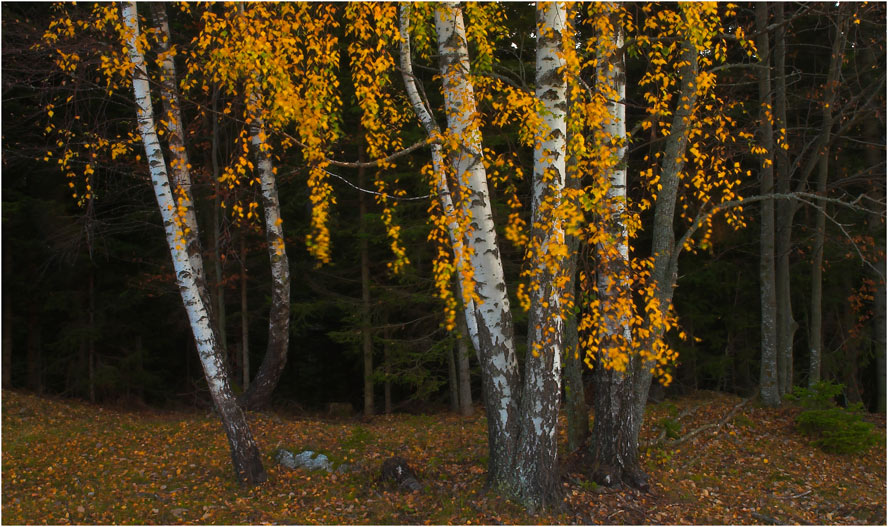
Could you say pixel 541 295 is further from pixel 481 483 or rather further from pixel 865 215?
pixel 865 215

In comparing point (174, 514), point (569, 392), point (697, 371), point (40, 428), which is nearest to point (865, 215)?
point (697, 371)

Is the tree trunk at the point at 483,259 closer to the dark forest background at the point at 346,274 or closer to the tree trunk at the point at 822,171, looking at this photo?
the dark forest background at the point at 346,274

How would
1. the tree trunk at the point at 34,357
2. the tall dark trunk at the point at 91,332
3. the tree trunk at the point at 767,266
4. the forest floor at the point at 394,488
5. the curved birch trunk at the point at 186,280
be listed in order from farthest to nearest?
the tree trunk at the point at 34,357 → the tall dark trunk at the point at 91,332 → the tree trunk at the point at 767,266 → the curved birch trunk at the point at 186,280 → the forest floor at the point at 394,488

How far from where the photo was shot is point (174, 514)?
18.9 feet

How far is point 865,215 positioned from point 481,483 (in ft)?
30.0

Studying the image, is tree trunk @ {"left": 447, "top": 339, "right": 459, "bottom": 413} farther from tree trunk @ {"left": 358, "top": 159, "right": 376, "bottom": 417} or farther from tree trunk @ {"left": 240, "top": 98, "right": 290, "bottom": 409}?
tree trunk @ {"left": 240, "top": 98, "right": 290, "bottom": 409}

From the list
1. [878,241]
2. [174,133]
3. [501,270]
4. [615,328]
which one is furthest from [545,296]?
[878,241]

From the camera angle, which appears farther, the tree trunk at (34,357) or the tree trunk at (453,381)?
the tree trunk at (34,357)

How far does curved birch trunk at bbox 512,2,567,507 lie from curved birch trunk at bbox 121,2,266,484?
2.69 m

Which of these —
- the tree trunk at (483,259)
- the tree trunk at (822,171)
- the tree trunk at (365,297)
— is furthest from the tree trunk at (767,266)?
the tree trunk at (365,297)

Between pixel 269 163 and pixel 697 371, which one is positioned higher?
pixel 269 163

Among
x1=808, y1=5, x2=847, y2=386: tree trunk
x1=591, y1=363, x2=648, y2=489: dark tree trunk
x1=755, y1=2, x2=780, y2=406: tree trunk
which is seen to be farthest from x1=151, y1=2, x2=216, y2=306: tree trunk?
x1=808, y1=5, x2=847, y2=386: tree trunk

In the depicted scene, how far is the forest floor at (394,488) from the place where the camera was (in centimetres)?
578

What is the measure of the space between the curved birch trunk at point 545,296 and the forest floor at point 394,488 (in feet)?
1.17
